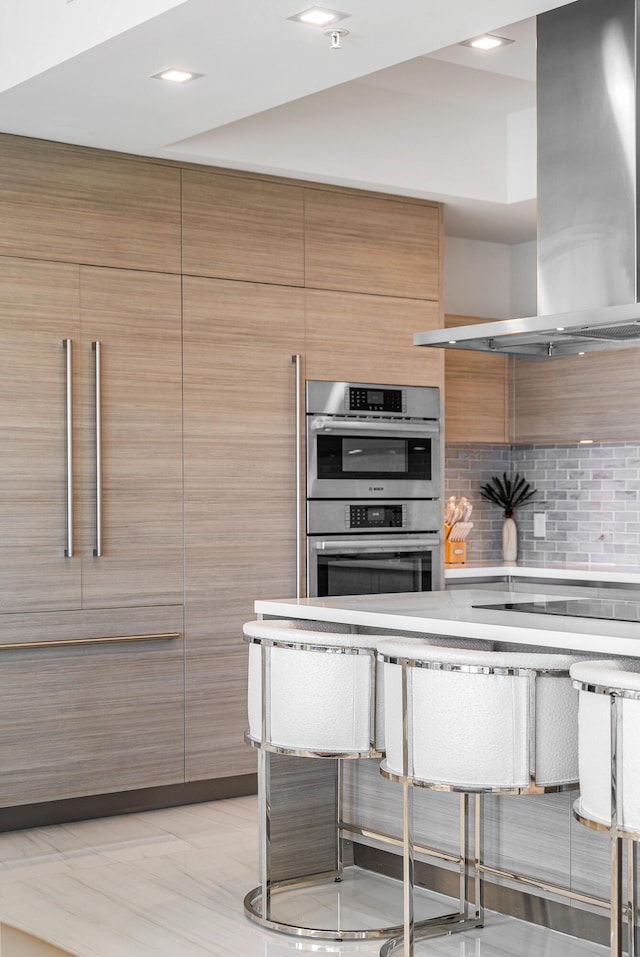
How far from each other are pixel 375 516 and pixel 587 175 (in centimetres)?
216

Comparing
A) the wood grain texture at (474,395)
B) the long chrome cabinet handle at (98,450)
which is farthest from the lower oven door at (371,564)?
the long chrome cabinet handle at (98,450)

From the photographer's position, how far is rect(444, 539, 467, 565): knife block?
640 centimetres

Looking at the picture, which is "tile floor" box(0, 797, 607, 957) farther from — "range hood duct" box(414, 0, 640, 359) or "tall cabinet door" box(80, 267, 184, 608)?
"range hood duct" box(414, 0, 640, 359)

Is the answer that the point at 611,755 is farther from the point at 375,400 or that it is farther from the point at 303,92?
the point at 375,400

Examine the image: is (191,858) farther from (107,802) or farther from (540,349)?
(540,349)

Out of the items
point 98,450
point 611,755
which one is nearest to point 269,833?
point 611,755

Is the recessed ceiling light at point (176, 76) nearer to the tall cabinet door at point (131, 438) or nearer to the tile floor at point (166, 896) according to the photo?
the tall cabinet door at point (131, 438)

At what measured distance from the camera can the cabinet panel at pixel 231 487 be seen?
4.98m

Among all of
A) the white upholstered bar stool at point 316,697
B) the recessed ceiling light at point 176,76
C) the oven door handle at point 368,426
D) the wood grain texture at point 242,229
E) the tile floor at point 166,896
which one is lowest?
the tile floor at point 166,896

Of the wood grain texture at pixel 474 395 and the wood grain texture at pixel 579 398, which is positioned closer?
the wood grain texture at pixel 579 398

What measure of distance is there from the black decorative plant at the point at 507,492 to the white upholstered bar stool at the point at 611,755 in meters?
4.15

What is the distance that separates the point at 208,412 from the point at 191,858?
179cm

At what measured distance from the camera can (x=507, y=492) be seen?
22.8 feet

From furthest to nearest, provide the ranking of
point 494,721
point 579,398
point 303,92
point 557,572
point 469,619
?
point 579,398 < point 557,572 < point 303,92 < point 469,619 < point 494,721
